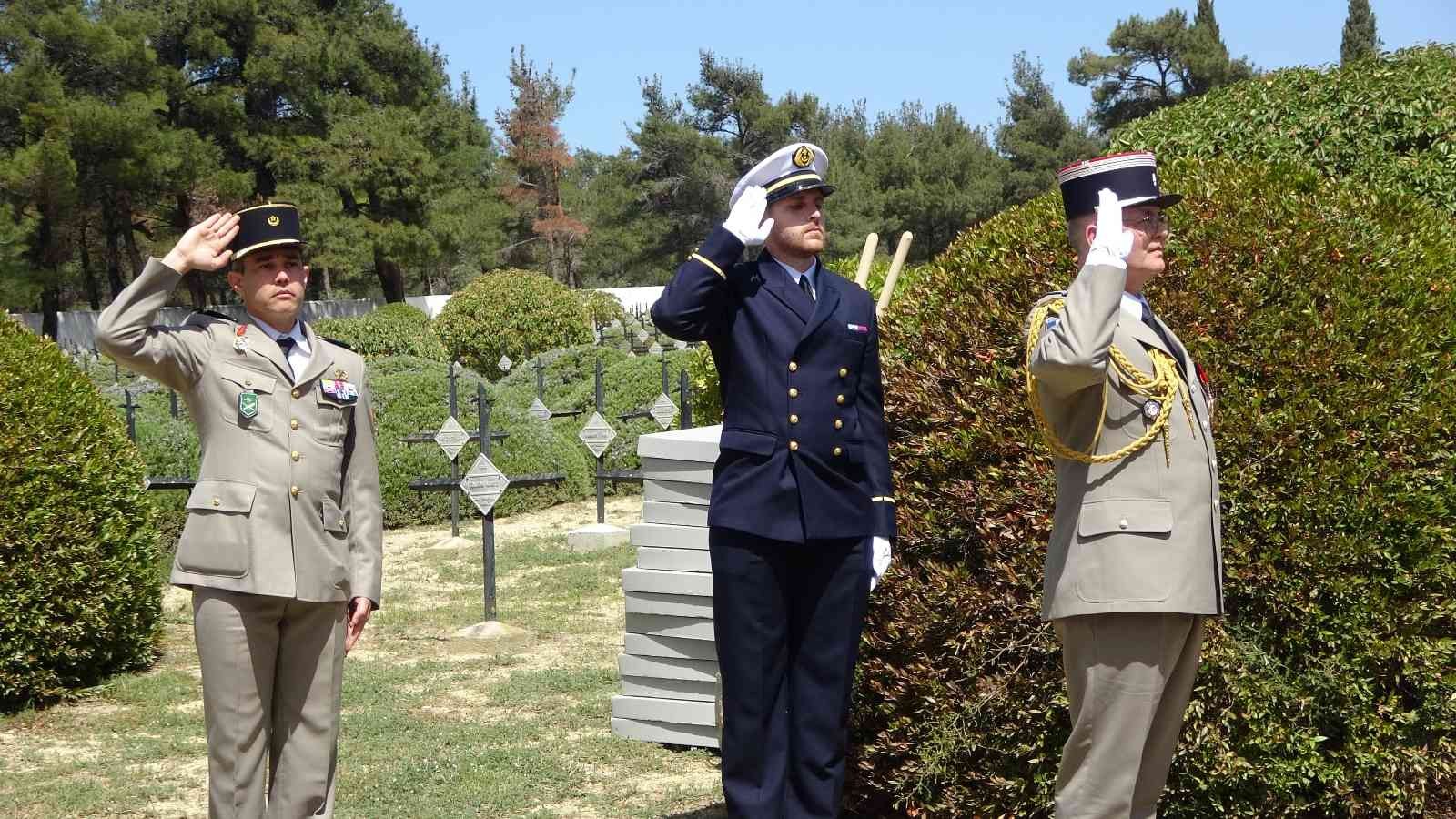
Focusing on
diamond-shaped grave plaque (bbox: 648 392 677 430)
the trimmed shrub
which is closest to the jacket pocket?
the trimmed shrub

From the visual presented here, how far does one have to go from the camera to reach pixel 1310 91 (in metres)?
5.45

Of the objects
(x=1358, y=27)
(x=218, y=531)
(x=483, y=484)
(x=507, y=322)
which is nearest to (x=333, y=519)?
(x=218, y=531)

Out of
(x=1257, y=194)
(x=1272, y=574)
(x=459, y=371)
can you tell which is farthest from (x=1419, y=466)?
(x=459, y=371)

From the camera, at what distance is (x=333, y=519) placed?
13.8 feet

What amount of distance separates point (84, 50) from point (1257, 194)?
4047 cm

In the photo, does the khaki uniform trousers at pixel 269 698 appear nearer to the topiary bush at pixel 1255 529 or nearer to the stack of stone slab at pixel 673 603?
the topiary bush at pixel 1255 529

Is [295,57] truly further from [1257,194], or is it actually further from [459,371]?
[1257,194]

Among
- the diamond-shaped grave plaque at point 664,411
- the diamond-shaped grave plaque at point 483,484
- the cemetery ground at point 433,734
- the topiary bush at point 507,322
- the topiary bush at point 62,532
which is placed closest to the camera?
the cemetery ground at point 433,734

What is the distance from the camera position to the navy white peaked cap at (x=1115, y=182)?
3543 mm

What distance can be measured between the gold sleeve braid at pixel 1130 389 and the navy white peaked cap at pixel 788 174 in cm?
73

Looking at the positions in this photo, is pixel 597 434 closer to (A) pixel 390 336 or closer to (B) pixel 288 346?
(B) pixel 288 346

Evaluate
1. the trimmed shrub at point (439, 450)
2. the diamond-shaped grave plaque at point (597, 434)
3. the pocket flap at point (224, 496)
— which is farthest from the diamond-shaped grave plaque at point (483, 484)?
the pocket flap at point (224, 496)

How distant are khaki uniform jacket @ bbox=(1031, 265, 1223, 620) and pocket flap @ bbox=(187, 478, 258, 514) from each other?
2.21 m

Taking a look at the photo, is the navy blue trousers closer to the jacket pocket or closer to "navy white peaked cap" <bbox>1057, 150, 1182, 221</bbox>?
→ "navy white peaked cap" <bbox>1057, 150, 1182, 221</bbox>
